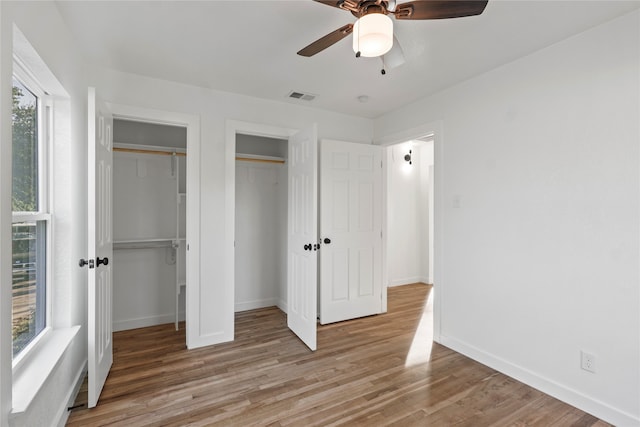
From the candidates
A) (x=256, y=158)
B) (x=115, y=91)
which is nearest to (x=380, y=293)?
(x=256, y=158)

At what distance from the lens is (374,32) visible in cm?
142

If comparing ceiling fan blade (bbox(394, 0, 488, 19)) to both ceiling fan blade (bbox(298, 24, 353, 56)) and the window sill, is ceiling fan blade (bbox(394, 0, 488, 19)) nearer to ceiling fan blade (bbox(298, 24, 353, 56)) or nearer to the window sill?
ceiling fan blade (bbox(298, 24, 353, 56))

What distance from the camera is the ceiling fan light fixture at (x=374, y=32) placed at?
4.67ft

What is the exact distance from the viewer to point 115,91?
8.67ft

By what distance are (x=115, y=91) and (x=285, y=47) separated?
1558 millimetres

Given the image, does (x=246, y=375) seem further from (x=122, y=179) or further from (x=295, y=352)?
(x=122, y=179)

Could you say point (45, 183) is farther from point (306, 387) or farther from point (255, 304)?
point (255, 304)

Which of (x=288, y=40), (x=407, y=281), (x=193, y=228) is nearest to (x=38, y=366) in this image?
(x=193, y=228)

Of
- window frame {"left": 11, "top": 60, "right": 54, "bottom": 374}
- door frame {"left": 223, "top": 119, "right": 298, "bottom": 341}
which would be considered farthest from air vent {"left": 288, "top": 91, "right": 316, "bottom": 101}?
window frame {"left": 11, "top": 60, "right": 54, "bottom": 374}

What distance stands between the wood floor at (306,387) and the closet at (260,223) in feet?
2.86

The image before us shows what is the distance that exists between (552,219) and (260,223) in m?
3.07

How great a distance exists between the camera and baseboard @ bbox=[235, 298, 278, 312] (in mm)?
3946

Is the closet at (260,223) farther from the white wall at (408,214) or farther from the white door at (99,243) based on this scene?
the white wall at (408,214)

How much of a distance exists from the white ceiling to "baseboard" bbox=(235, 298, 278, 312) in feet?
8.42
